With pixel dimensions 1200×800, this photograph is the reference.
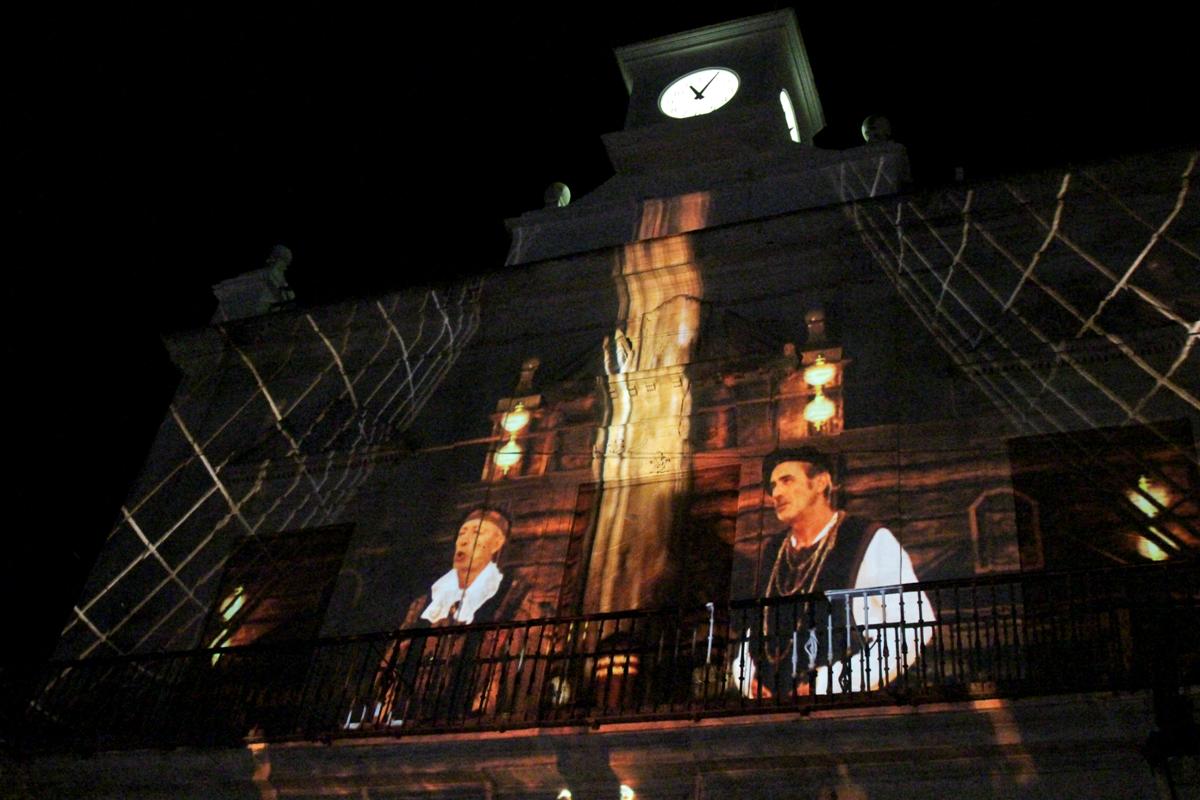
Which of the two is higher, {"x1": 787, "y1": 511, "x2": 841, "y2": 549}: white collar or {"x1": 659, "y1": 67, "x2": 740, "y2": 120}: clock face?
{"x1": 659, "y1": 67, "x2": 740, "y2": 120}: clock face

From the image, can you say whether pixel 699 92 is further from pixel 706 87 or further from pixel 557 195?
pixel 557 195

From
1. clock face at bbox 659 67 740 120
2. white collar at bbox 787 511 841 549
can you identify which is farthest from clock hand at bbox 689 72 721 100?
white collar at bbox 787 511 841 549

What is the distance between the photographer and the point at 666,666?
10.3 meters

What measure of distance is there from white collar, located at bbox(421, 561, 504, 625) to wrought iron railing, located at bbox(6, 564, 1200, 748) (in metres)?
0.53

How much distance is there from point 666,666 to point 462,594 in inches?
91.1

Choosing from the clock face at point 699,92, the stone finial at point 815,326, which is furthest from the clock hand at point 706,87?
the stone finial at point 815,326

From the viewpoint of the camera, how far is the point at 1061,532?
10.4 meters

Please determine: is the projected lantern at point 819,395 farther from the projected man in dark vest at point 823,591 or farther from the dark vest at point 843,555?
the dark vest at point 843,555

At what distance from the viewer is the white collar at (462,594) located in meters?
11.7

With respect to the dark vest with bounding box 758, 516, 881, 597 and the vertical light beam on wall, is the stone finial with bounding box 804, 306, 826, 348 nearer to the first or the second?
the vertical light beam on wall

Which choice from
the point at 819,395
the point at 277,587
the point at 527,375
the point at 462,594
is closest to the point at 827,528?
the point at 819,395

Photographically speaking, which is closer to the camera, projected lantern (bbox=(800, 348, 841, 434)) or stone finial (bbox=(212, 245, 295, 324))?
projected lantern (bbox=(800, 348, 841, 434))

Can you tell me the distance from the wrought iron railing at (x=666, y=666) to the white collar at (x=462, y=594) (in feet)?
1.75

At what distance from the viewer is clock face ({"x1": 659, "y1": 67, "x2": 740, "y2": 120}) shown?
53.8 feet
